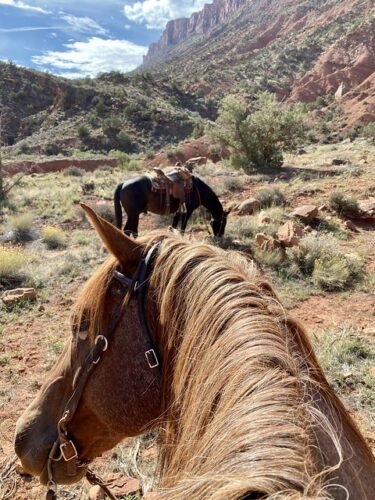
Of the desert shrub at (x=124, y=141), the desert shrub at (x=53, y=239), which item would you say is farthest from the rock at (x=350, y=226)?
the desert shrub at (x=124, y=141)

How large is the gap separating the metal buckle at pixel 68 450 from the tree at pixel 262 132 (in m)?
15.4

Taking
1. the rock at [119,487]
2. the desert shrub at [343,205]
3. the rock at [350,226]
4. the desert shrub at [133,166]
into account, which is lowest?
the rock at [119,487]

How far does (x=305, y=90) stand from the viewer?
47.3 metres

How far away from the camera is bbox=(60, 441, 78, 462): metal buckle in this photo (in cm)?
160

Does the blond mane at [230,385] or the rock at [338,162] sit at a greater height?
the blond mane at [230,385]

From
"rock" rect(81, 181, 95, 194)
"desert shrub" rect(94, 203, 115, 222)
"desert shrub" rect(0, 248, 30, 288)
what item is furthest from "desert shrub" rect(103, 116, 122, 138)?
"desert shrub" rect(0, 248, 30, 288)

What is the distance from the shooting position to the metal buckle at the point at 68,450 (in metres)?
1.60

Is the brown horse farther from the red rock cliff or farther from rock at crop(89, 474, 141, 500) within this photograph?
the red rock cliff

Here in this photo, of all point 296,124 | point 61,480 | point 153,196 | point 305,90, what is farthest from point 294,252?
point 305,90

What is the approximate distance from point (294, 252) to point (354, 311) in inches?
69.8

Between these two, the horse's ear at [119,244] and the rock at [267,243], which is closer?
the horse's ear at [119,244]

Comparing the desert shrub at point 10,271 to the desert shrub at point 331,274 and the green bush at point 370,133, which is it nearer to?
the desert shrub at point 331,274

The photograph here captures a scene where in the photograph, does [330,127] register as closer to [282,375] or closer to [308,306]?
[308,306]

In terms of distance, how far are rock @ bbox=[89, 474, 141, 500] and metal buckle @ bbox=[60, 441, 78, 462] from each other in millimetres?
1420
